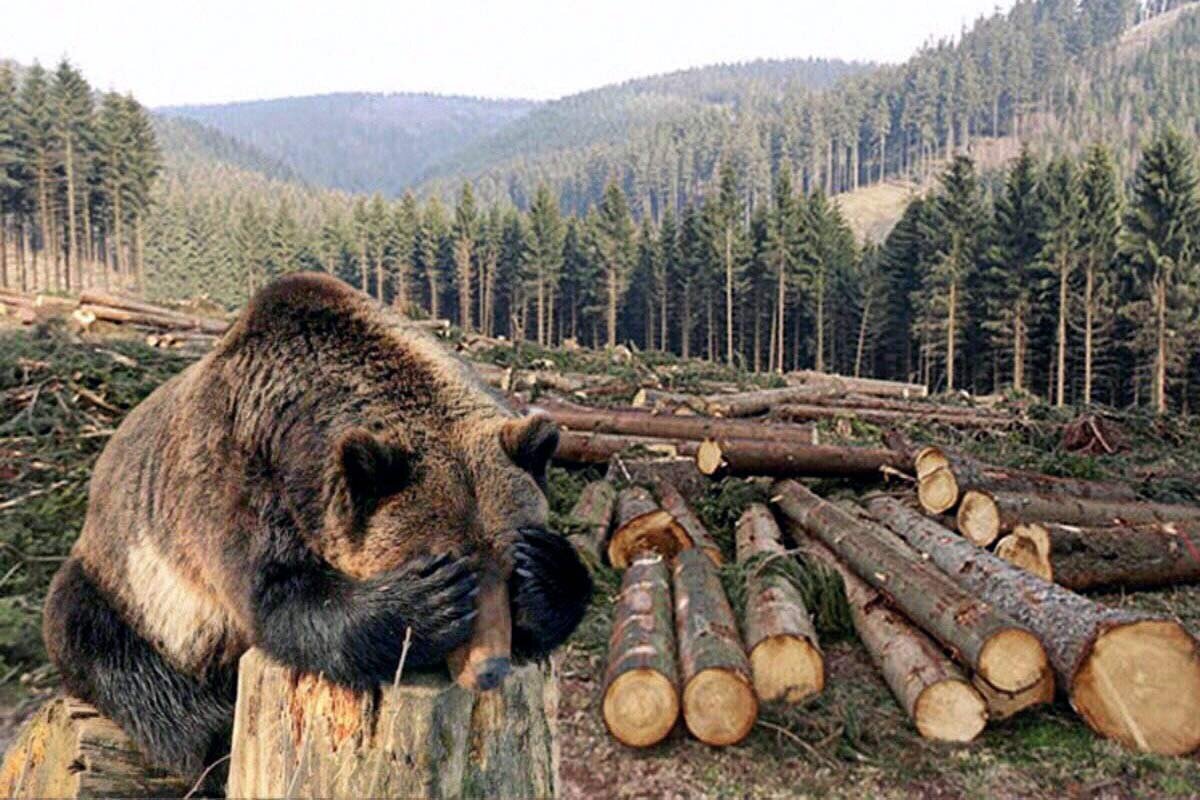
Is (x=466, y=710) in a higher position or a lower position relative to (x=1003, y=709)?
higher

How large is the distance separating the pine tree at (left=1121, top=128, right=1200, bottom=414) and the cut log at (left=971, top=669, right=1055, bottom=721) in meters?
31.4

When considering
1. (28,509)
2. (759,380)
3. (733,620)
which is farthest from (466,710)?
(759,380)

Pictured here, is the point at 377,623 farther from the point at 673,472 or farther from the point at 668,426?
the point at 668,426

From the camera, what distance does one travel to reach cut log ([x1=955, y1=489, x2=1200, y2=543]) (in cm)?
898

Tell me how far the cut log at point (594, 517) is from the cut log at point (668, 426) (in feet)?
6.27

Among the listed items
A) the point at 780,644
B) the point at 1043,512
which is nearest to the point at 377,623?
the point at 780,644

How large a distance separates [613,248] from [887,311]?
68.9 feet

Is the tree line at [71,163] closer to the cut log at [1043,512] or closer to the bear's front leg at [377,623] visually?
the cut log at [1043,512]

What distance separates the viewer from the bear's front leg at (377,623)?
7.47ft

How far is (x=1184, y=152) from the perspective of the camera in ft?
107

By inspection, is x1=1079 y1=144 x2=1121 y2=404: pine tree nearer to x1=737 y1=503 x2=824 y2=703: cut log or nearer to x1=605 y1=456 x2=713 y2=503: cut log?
x1=605 y1=456 x2=713 y2=503: cut log

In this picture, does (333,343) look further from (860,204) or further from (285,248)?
(860,204)

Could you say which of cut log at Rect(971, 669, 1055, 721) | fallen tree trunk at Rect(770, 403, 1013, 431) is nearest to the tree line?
fallen tree trunk at Rect(770, 403, 1013, 431)

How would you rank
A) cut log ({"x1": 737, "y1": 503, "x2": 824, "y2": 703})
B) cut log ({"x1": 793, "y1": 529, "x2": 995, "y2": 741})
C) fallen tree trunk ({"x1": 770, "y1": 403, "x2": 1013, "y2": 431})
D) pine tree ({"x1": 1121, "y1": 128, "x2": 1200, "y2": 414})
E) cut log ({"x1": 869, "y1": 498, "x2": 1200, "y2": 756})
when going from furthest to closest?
pine tree ({"x1": 1121, "y1": 128, "x2": 1200, "y2": 414}) < fallen tree trunk ({"x1": 770, "y1": 403, "x2": 1013, "y2": 431}) < cut log ({"x1": 737, "y1": 503, "x2": 824, "y2": 703}) < cut log ({"x1": 793, "y1": 529, "x2": 995, "y2": 741}) < cut log ({"x1": 869, "y1": 498, "x2": 1200, "y2": 756})
